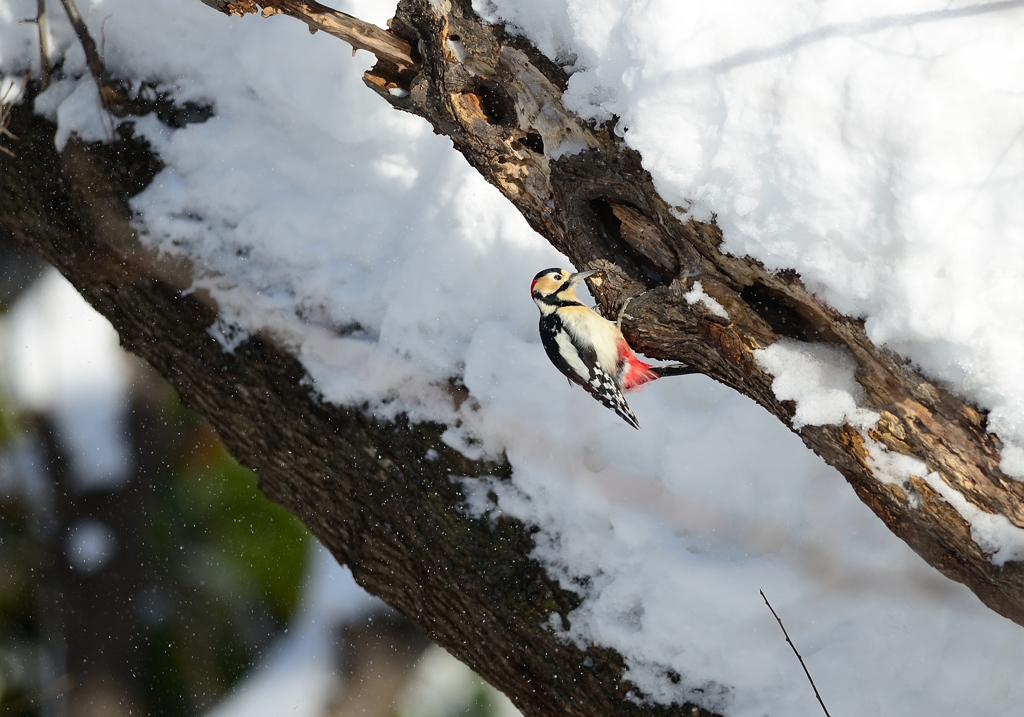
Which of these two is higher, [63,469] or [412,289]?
[412,289]

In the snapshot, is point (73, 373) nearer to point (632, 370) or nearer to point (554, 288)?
point (554, 288)

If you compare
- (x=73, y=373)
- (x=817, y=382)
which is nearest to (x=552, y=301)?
(x=817, y=382)

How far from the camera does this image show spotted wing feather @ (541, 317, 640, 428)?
1762mm

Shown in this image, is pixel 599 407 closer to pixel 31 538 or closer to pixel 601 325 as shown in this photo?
pixel 601 325

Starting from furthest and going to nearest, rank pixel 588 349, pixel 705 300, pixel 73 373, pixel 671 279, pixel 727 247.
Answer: pixel 73 373, pixel 588 349, pixel 671 279, pixel 705 300, pixel 727 247

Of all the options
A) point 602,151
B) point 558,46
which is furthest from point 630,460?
point 558,46

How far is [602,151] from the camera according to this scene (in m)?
1.39

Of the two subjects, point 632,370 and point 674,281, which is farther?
point 632,370

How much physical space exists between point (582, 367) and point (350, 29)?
964 mm

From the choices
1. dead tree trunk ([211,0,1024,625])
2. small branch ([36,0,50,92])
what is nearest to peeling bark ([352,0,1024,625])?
dead tree trunk ([211,0,1024,625])

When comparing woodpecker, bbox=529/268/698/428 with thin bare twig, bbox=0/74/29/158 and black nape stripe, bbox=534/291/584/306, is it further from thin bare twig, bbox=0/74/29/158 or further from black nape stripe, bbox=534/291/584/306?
thin bare twig, bbox=0/74/29/158

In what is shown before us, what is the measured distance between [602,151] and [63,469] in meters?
4.47

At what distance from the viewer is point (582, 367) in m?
1.77

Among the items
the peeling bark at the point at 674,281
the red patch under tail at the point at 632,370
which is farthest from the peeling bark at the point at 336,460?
the peeling bark at the point at 674,281
